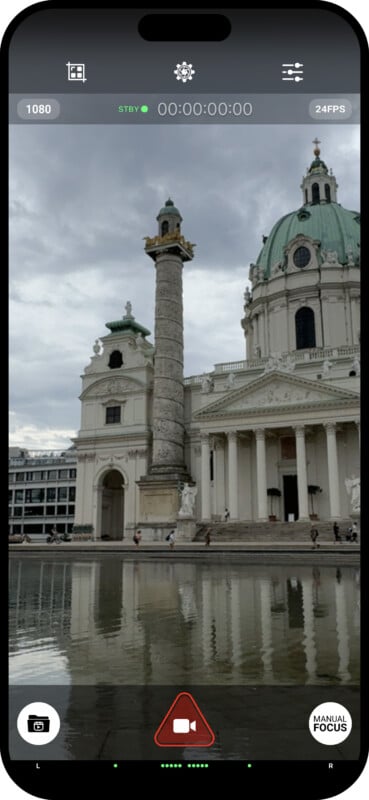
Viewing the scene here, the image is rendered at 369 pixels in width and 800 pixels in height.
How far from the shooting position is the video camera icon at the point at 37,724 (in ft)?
12.2

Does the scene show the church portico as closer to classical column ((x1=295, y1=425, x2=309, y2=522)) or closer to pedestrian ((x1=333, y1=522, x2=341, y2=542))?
classical column ((x1=295, y1=425, x2=309, y2=522))

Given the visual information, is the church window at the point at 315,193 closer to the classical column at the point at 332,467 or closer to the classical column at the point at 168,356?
the classical column at the point at 168,356

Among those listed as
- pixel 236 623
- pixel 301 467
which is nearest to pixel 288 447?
pixel 301 467

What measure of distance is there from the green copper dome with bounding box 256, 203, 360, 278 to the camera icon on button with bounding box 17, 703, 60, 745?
5278 cm

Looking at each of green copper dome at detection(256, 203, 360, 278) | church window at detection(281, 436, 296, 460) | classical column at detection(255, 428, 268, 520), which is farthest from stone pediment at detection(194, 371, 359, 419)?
green copper dome at detection(256, 203, 360, 278)

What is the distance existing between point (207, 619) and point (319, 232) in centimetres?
4982

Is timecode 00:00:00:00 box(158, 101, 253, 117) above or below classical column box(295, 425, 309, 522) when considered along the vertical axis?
above

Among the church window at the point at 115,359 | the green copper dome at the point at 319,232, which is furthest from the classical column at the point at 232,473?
the green copper dome at the point at 319,232

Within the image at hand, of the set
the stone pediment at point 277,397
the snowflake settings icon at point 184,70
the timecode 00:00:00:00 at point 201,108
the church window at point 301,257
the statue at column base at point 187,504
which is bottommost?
the statue at column base at point 187,504

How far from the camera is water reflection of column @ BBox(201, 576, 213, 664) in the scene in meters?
7.60

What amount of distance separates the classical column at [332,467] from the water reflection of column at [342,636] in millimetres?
25173

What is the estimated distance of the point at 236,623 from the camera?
10.4 m

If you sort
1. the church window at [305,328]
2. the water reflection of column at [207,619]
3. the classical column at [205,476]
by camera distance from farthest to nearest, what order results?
the church window at [305,328], the classical column at [205,476], the water reflection of column at [207,619]
